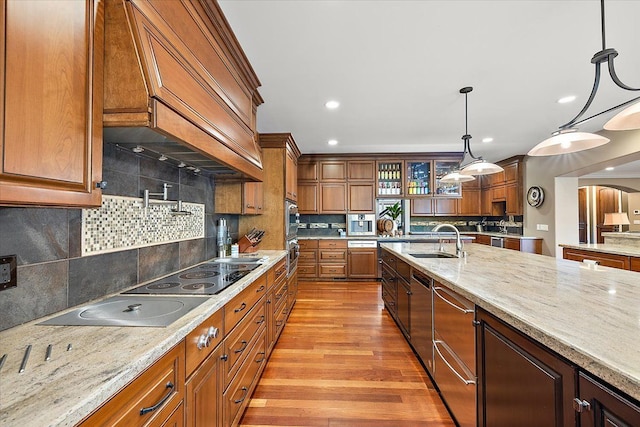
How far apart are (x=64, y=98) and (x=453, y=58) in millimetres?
2577

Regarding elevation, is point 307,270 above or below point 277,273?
below

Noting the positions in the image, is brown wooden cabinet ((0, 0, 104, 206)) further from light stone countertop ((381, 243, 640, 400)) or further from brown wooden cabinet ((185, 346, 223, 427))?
light stone countertop ((381, 243, 640, 400))

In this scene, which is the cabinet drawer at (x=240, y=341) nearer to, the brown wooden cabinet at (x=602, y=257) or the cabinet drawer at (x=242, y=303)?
the cabinet drawer at (x=242, y=303)

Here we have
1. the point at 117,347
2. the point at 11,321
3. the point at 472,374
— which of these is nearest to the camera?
the point at 117,347

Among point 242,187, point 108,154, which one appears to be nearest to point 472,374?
point 108,154

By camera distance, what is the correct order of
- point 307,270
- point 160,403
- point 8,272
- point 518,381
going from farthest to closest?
point 307,270, point 518,381, point 8,272, point 160,403

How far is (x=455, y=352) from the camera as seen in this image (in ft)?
5.31

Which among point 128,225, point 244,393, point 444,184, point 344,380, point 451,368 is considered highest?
point 444,184

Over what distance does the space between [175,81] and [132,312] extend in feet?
3.42

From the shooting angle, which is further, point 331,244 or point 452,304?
point 331,244

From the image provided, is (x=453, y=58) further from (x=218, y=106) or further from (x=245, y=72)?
(x=218, y=106)

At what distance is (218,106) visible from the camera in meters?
1.73

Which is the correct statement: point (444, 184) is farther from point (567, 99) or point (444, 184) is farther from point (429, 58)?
point (429, 58)

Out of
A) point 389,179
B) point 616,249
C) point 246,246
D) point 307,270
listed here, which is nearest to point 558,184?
point 616,249
